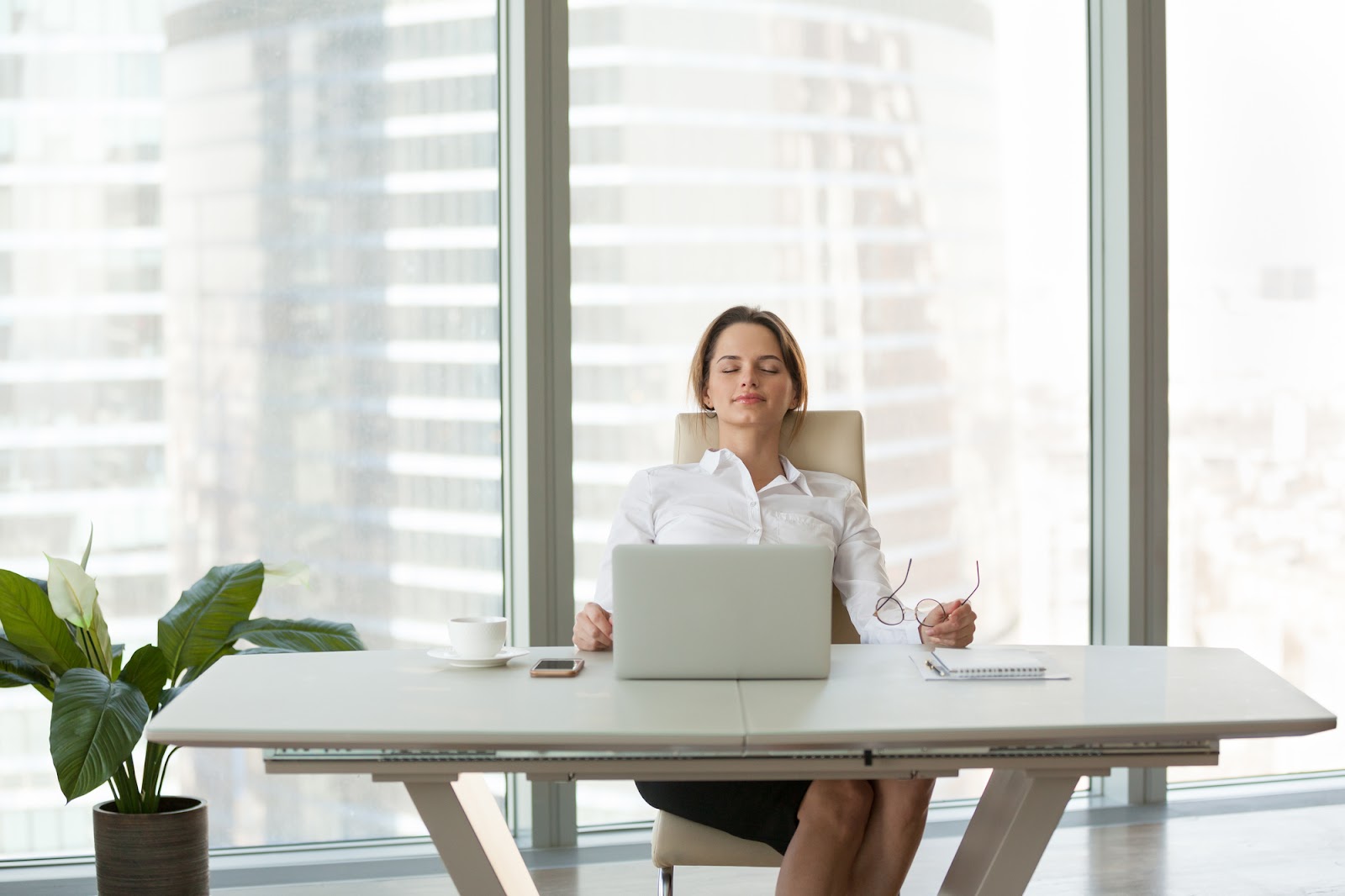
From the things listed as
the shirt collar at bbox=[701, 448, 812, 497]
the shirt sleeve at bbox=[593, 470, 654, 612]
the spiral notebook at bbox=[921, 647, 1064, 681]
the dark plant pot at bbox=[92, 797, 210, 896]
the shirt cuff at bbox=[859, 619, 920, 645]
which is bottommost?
the dark plant pot at bbox=[92, 797, 210, 896]

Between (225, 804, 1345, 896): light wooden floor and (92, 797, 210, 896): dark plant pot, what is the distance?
0.38 meters

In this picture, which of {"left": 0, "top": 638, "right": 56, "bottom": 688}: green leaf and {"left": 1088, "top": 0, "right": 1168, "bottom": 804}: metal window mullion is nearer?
{"left": 0, "top": 638, "right": 56, "bottom": 688}: green leaf

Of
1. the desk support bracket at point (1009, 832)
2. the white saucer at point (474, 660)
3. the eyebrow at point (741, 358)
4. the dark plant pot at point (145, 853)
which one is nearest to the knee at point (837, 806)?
the desk support bracket at point (1009, 832)

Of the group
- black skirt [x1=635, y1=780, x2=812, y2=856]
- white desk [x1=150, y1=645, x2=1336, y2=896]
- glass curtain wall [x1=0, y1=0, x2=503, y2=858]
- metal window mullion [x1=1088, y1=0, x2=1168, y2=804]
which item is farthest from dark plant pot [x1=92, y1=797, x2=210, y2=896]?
metal window mullion [x1=1088, y1=0, x2=1168, y2=804]

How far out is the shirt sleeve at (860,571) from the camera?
7.29 feet

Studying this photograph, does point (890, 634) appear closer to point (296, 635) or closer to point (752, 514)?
point (752, 514)

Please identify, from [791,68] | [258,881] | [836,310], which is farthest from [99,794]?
[791,68]

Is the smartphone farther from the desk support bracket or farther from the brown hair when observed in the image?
the brown hair

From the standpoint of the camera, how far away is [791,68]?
10.4 ft

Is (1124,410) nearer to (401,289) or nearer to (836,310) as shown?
(836,310)

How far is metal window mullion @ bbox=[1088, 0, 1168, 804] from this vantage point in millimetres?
3254

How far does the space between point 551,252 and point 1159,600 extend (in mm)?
1853

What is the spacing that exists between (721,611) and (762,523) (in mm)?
773

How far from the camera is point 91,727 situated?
6.89ft
